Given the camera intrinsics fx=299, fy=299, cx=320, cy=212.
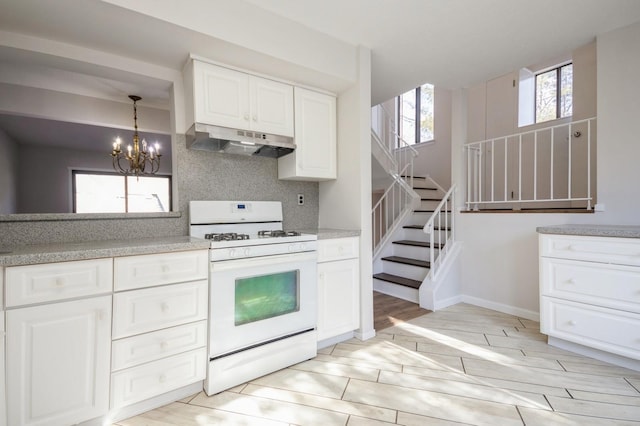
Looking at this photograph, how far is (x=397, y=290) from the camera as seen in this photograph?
3646 mm

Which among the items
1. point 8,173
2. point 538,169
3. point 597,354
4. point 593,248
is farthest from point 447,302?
point 8,173

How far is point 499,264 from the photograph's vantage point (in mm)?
3170

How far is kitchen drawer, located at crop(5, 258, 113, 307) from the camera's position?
1.30 metres

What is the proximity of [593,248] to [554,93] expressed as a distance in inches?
134

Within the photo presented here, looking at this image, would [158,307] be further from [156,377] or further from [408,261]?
[408,261]

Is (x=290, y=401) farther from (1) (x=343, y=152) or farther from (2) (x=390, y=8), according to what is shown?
(2) (x=390, y=8)

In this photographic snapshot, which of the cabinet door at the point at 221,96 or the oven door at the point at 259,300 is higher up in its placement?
the cabinet door at the point at 221,96

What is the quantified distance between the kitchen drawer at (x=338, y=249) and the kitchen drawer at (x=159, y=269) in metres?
0.86

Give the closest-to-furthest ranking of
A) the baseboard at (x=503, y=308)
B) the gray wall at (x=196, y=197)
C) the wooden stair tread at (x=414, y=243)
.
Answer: the gray wall at (x=196, y=197)
the baseboard at (x=503, y=308)
the wooden stair tread at (x=414, y=243)

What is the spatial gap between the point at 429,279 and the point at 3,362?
3254 mm

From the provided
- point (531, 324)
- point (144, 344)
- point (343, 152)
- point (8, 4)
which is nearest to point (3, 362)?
point (144, 344)

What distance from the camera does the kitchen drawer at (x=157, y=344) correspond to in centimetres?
154

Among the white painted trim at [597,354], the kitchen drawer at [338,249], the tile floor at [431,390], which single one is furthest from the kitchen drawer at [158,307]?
the white painted trim at [597,354]

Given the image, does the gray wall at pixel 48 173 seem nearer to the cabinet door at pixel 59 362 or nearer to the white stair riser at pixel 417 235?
the white stair riser at pixel 417 235
